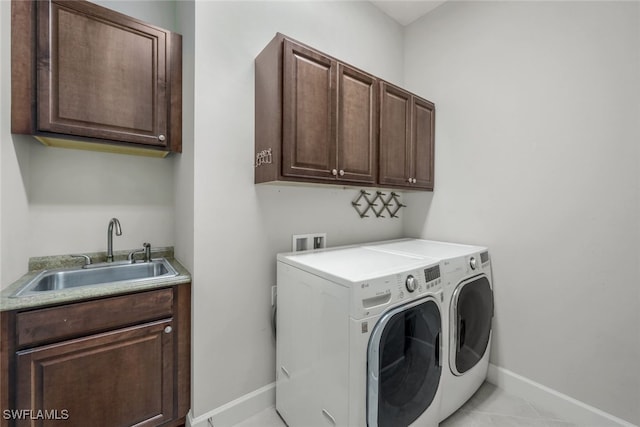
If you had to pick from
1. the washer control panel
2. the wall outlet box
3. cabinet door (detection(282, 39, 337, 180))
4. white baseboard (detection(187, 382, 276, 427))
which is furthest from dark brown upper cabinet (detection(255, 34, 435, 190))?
white baseboard (detection(187, 382, 276, 427))

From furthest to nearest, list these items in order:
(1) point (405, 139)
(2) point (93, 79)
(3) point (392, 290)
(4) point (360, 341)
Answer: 1. (1) point (405, 139)
2. (2) point (93, 79)
3. (3) point (392, 290)
4. (4) point (360, 341)

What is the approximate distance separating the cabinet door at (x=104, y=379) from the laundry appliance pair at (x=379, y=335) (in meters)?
0.65

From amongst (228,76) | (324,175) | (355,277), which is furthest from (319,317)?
(228,76)

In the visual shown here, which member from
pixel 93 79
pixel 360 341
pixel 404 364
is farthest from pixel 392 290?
pixel 93 79

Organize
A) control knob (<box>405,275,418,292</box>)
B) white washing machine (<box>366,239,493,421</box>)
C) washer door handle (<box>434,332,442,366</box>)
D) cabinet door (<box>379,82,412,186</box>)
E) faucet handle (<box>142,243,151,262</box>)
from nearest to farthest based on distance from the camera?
1. control knob (<box>405,275,418,292</box>)
2. washer door handle (<box>434,332,442,366</box>)
3. white washing machine (<box>366,239,493,421</box>)
4. faucet handle (<box>142,243,151,262</box>)
5. cabinet door (<box>379,82,412,186</box>)

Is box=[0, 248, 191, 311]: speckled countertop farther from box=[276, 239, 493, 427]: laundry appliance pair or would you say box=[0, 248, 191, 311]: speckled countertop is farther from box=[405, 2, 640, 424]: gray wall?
box=[405, 2, 640, 424]: gray wall

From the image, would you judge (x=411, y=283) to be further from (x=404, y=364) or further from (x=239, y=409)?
(x=239, y=409)

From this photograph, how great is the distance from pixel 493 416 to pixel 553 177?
1.58 meters

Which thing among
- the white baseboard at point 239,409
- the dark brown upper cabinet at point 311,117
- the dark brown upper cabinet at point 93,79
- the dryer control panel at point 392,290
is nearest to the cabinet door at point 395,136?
the dark brown upper cabinet at point 311,117

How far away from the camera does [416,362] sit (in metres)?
1.31

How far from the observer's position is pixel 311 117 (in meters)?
1.51

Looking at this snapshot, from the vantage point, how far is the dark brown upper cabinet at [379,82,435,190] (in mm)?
1882

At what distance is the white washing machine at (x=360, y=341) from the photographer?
1.10 meters

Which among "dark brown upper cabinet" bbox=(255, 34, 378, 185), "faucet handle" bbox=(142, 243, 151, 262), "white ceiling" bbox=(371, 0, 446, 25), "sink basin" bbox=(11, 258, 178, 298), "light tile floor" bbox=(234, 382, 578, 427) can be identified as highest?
"white ceiling" bbox=(371, 0, 446, 25)
